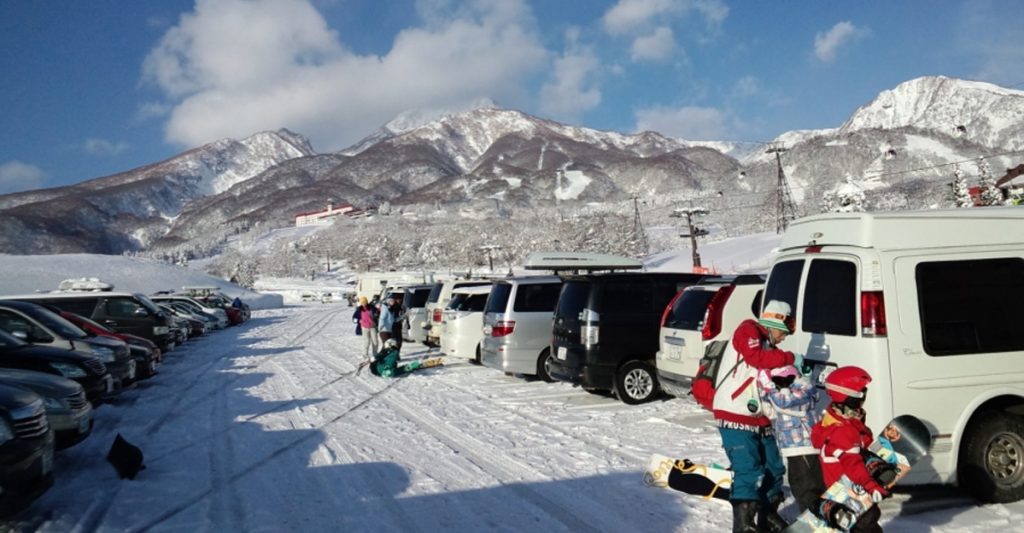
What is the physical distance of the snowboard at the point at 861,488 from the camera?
3852 millimetres

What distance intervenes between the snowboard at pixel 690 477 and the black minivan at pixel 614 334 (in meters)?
3.96

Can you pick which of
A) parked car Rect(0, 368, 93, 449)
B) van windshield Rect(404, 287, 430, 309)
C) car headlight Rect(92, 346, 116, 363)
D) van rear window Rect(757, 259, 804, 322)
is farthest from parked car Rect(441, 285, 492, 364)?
van rear window Rect(757, 259, 804, 322)

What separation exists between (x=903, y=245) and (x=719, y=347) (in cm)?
169

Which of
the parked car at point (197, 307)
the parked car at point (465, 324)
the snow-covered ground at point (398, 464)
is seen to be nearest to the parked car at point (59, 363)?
the snow-covered ground at point (398, 464)

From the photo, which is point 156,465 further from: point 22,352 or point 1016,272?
point 1016,272

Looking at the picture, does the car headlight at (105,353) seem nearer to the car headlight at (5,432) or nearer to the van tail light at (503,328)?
the van tail light at (503,328)

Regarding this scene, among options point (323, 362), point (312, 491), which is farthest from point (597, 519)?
point (323, 362)

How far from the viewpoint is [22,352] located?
8898 mm

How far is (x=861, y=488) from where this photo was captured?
3844 millimetres

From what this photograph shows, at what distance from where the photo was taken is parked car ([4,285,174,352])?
57.8ft

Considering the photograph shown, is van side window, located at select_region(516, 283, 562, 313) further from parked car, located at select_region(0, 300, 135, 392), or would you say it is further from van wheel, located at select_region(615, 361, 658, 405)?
parked car, located at select_region(0, 300, 135, 392)

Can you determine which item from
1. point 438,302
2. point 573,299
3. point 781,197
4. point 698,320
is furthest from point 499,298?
point 781,197

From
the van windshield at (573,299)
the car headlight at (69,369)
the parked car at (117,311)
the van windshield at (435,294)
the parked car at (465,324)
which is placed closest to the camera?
the car headlight at (69,369)

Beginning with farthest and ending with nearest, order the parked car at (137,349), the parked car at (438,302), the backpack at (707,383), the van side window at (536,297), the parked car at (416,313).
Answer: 1. the parked car at (416,313)
2. the parked car at (438,302)
3. the parked car at (137,349)
4. the van side window at (536,297)
5. the backpack at (707,383)
